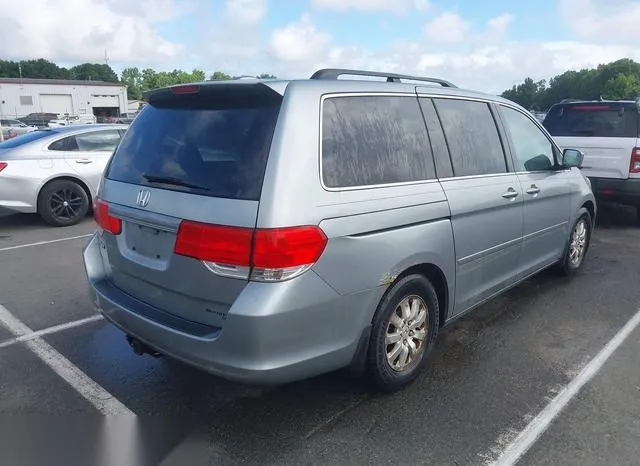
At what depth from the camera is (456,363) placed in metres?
3.68

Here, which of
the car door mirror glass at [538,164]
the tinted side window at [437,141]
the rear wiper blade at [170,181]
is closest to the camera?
the rear wiper blade at [170,181]

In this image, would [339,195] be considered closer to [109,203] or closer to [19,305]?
[109,203]

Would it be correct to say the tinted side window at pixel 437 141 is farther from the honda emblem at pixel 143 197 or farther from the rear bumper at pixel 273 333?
the honda emblem at pixel 143 197

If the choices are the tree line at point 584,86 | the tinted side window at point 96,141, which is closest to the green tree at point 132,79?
the tree line at point 584,86

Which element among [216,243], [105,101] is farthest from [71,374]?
[105,101]

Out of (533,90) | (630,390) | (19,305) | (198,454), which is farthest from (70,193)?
(533,90)

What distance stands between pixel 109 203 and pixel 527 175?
316 cm

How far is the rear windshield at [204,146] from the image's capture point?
2.62 metres

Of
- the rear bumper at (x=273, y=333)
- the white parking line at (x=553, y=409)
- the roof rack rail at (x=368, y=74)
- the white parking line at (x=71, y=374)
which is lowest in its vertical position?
the white parking line at (x=553, y=409)

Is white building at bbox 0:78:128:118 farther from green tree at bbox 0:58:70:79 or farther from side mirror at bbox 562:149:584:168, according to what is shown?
side mirror at bbox 562:149:584:168

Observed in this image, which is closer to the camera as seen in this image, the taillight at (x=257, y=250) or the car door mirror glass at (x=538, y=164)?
the taillight at (x=257, y=250)

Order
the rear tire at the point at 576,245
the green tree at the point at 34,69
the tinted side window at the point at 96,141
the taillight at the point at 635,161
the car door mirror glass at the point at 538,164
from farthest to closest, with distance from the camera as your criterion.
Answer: the green tree at the point at 34,69 < the tinted side window at the point at 96,141 < the taillight at the point at 635,161 < the rear tire at the point at 576,245 < the car door mirror glass at the point at 538,164

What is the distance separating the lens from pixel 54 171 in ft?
26.4

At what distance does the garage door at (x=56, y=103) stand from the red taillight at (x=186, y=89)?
307 ft
